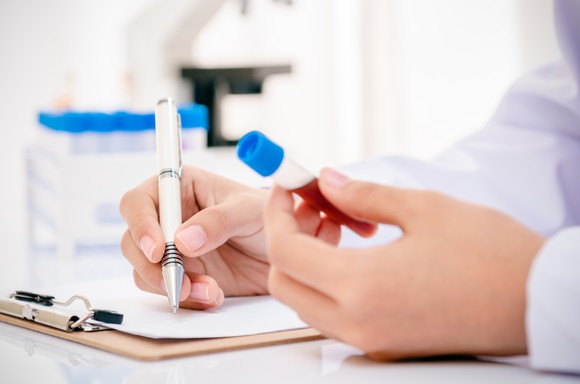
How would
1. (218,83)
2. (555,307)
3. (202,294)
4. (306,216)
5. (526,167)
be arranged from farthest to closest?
(218,83)
(526,167)
(202,294)
(306,216)
(555,307)

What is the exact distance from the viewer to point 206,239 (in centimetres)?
65

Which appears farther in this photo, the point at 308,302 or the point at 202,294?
the point at 202,294

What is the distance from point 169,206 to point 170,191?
0.02m

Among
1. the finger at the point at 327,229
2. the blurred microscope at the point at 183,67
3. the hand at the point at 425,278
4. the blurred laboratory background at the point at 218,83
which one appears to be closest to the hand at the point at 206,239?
the finger at the point at 327,229

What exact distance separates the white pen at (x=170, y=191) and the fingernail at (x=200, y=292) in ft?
0.06

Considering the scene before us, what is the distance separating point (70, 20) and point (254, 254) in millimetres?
1981

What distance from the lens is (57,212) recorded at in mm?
1216

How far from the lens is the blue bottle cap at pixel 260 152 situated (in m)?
0.46

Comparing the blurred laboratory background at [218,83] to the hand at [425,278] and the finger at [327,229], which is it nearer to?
the finger at [327,229]

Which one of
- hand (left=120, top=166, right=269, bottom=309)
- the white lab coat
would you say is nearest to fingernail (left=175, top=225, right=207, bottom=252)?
hand (left=120, top=166, right=269, bottom=309)

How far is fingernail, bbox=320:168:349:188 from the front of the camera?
477 millimetres

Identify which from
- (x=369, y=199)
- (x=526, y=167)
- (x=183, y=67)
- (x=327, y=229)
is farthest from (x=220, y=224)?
(x=183, y=67)

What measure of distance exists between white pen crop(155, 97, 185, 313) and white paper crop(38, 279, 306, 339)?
0.03 metres

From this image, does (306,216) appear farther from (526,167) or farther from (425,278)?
(526,167)
